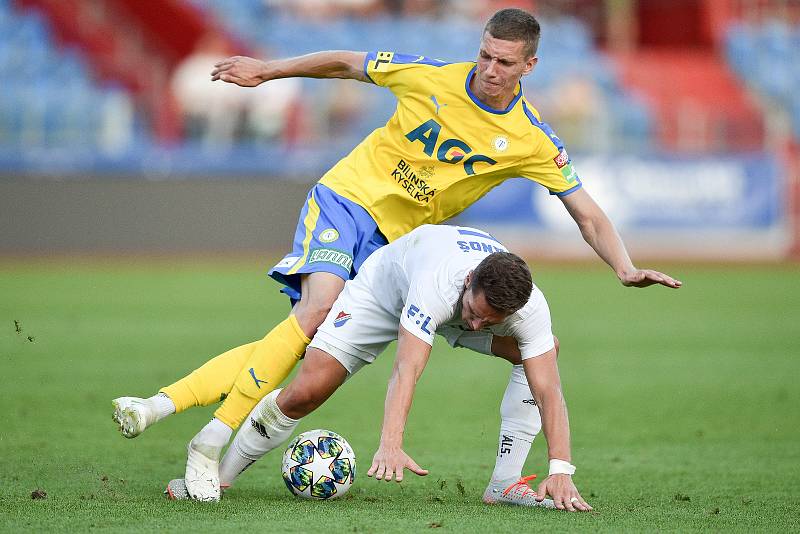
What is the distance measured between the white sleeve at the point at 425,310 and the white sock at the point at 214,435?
120 cm

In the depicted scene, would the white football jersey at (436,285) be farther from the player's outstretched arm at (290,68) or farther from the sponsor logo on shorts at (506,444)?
the player's outstretched arm at (290,68)

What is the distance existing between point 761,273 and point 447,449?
46.2 feet

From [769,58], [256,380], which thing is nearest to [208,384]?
[256,380]

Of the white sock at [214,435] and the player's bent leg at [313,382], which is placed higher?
the player's bent leg at [313,382]

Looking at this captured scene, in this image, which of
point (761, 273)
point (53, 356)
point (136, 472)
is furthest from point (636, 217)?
point (136, 472)

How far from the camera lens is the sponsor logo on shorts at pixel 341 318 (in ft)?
18.5

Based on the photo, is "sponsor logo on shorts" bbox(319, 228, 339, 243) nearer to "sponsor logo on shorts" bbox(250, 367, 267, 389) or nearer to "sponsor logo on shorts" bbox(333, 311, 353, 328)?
"sponsor logo on shorts" bbox(333, 311, 353, 328)

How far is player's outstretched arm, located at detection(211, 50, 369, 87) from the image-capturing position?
6.14 meters

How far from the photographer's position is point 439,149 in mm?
6281

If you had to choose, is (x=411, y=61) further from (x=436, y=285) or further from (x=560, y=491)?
(x=560, y=491)

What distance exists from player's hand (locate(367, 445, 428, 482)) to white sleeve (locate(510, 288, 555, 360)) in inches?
33.7

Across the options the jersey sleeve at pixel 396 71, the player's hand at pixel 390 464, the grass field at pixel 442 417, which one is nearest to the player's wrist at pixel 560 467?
the grass field at pixel 442 417

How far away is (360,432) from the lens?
776cm

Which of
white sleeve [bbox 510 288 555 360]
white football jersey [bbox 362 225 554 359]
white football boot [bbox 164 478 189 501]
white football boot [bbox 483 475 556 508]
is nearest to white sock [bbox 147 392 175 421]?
white football boot [bbox 164 478 189 501]
